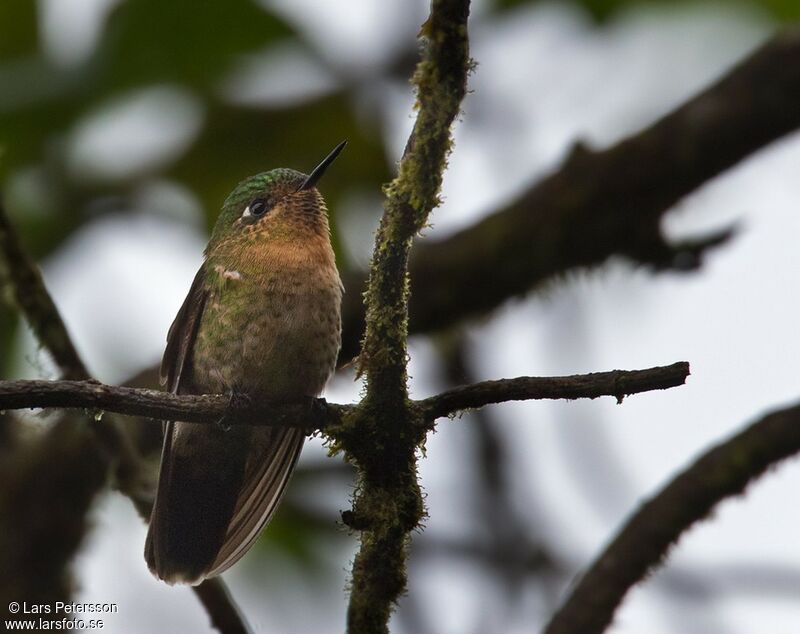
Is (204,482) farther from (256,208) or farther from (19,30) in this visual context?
(19,30)

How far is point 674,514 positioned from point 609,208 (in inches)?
73.4

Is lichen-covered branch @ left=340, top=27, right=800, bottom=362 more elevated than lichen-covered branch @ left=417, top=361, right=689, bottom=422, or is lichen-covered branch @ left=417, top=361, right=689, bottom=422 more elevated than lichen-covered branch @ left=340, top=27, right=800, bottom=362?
lichen-covered branch @ left=340, top=27, right=800, bottom=362

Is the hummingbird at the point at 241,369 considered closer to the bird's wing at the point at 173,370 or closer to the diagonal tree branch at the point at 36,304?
the bird's wing at the point at 173,370

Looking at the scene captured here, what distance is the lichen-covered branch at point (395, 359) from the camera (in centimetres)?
264

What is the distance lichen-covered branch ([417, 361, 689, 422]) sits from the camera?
8.71 ft

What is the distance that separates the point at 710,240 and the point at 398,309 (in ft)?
8.41

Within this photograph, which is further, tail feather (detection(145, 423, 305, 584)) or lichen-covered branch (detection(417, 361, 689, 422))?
tail feather (detection(145, 423, 305, 584))

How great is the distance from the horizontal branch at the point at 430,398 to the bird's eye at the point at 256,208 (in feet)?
6.47

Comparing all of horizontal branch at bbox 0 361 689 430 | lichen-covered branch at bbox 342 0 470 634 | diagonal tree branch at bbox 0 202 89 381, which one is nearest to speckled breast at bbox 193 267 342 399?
diagonal tree branch at bbox 0 202 89 381

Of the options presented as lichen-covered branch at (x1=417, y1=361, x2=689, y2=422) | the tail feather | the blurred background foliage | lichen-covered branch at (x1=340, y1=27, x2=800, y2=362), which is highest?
the blurred background foliage

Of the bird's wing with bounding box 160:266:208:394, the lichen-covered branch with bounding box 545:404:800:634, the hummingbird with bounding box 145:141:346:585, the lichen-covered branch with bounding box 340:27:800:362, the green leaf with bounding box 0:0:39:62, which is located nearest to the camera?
the lichen-covered branch with bounding box 545:404:800:634

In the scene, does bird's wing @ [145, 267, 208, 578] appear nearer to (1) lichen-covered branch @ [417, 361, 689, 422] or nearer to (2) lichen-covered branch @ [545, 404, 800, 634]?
(2) lichen-covered branch @ [545, 404, 800, 634]

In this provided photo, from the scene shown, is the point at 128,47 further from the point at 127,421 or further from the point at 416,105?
the point at 416,105

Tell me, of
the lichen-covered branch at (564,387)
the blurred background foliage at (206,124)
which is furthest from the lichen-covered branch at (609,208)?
the lichen-covered branch at (564,387)
